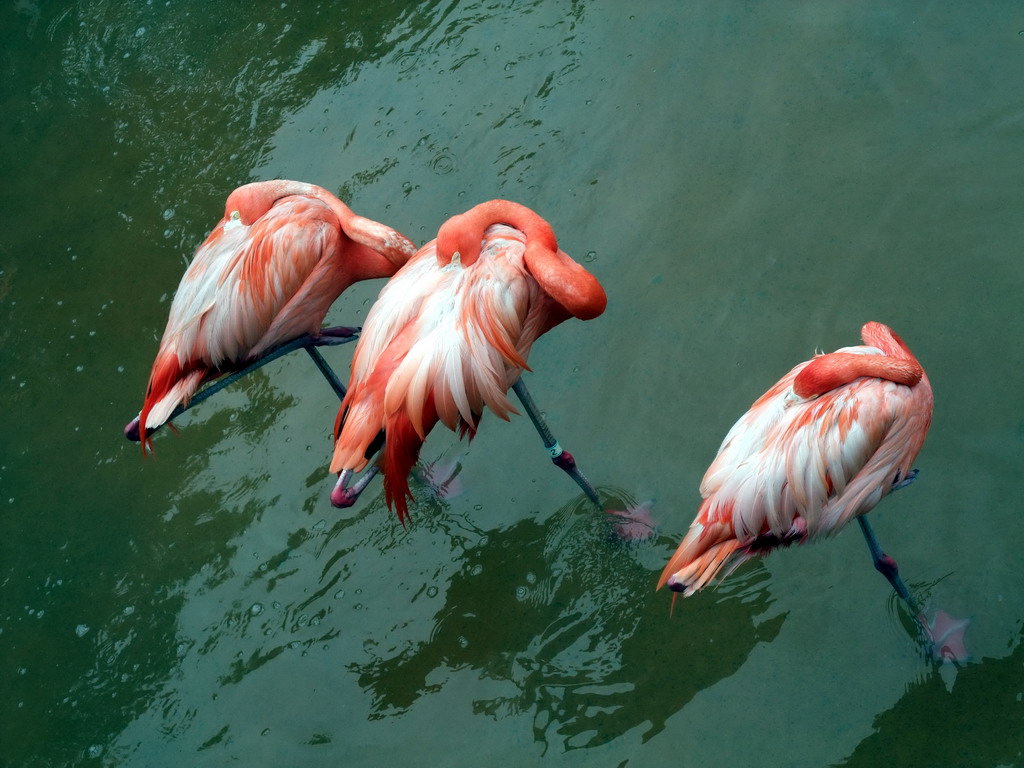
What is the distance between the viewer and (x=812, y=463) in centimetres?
238

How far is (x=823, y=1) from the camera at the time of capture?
398 centimetres

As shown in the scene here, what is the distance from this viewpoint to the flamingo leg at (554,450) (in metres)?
2.89

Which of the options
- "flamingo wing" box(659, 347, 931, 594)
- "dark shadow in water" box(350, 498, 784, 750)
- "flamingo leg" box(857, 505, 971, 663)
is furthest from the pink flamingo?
"dark shadow in water" box(350, 498, 784, 750)

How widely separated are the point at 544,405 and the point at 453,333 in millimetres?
879

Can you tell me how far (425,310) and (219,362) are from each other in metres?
0.70

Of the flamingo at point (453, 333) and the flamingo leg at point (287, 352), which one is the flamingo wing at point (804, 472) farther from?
the flamingo leg at point (287, 352)

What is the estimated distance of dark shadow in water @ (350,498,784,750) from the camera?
2840 mm

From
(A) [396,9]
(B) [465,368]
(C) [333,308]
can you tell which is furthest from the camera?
(A) [396,9]

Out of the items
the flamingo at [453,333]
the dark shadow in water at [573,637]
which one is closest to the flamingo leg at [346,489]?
the flamingo at [453,333]

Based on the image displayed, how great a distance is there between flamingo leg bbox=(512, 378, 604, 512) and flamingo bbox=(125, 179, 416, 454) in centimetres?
58

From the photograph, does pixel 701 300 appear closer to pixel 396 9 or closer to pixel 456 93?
pixel 456 93

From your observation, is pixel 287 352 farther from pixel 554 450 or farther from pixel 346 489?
pixel 554 450

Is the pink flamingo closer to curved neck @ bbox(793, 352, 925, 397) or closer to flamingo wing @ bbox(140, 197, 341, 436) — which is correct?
curved neck @ bbox(793, 352, 925, 397)

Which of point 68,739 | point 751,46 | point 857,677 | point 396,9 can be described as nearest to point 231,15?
point 396,9
